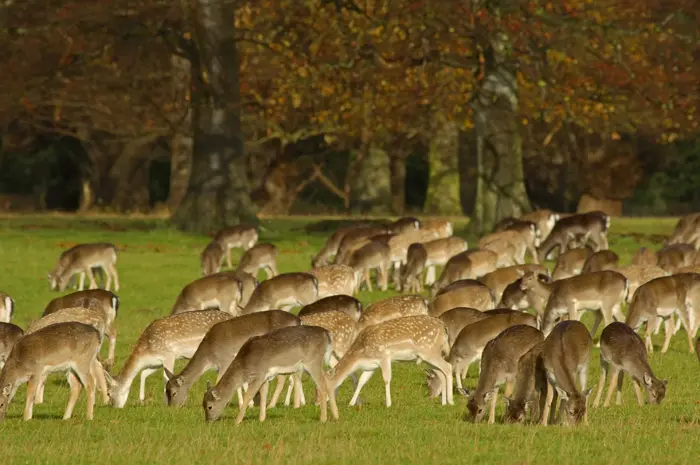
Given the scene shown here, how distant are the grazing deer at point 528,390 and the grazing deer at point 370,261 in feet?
37.7

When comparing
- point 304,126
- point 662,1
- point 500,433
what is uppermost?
point 662,1

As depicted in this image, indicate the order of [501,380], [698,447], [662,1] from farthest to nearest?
[662,1] < [501,380] < [698,447]

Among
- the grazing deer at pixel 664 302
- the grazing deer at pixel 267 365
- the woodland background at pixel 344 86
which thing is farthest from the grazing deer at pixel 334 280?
the woodland background at pixel 344 86

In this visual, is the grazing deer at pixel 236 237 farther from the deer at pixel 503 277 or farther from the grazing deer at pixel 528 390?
the grazing deer at pixel 528 390

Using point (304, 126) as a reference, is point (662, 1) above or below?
above

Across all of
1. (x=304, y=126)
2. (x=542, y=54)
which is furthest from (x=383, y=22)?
(x=304, y=126)

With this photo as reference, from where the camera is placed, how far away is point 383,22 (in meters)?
32.8

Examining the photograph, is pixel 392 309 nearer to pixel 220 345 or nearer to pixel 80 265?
pixel 220 345

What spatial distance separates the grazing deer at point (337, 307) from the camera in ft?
53.9

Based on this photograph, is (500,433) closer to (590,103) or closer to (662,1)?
(590,103)

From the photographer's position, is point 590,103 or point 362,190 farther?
point 362,190

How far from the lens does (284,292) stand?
63.3ft

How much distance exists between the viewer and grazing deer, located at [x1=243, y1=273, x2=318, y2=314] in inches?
754

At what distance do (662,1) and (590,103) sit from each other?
5.02 m
